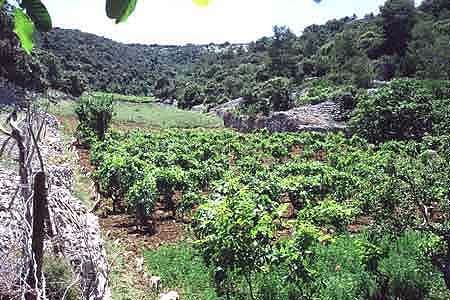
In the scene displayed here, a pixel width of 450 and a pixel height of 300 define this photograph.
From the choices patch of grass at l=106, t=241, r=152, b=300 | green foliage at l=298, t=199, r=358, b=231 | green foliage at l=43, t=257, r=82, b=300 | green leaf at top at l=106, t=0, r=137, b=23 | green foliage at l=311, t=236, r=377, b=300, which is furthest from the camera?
green foliage at l=298, t=199, r=358, b=231

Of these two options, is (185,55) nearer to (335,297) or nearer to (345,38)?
(345,38)

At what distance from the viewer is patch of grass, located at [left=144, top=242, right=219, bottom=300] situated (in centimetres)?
793

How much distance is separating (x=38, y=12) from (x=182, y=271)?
27.3 ft

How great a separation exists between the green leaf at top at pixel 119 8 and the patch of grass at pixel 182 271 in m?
7.07

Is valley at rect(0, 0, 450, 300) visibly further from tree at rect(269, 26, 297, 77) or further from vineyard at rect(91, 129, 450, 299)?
tree at rect(269, 26, 297, 77)

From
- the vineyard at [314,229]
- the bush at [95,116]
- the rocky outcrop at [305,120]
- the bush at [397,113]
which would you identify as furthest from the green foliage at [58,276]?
the rocky outcrop at [305,120]

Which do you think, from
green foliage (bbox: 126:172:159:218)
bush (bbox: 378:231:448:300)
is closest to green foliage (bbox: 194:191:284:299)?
bush (bbox: 378:231:448:300)

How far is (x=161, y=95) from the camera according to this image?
76.8m

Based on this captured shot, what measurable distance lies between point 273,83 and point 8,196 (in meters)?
37.9

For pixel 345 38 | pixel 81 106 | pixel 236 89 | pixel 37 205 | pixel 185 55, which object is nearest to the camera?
pixel 37 205

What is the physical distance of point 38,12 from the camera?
0.81 meters

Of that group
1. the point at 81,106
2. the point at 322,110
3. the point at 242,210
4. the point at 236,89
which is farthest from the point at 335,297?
the point at 236,89

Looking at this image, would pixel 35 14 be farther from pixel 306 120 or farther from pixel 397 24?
pixel 397 24

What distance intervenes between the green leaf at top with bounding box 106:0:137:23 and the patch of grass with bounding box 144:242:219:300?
23.2 ft
